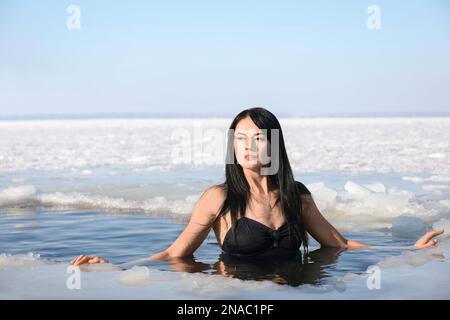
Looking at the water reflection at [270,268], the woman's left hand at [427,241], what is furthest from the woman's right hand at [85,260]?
the woman's left hand at [427,241]

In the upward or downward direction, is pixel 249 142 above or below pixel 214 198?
above

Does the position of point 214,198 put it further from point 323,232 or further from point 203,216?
point 323,232

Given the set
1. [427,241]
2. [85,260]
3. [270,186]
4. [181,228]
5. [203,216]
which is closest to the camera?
[85,260]

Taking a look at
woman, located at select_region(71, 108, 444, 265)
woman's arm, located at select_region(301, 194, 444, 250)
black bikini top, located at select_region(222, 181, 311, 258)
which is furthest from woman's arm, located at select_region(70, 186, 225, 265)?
woman's arm, located at select_region(301, 194, 444, 250)

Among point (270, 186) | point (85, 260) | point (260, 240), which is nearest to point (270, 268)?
point (260, 240)

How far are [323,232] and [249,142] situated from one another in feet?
3.49

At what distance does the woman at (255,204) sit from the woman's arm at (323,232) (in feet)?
0.04

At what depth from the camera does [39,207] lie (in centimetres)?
760

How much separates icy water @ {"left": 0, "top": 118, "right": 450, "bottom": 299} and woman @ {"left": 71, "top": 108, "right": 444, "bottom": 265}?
0.13 metres

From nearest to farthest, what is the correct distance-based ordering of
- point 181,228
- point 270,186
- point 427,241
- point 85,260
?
1. point 85,260
2. point 270,186
3. point 427,241
4. point 181,228

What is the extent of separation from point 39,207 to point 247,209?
3975 mm

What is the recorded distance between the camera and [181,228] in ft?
20.6

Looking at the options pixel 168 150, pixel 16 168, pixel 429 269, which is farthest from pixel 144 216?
pixel 168 150
